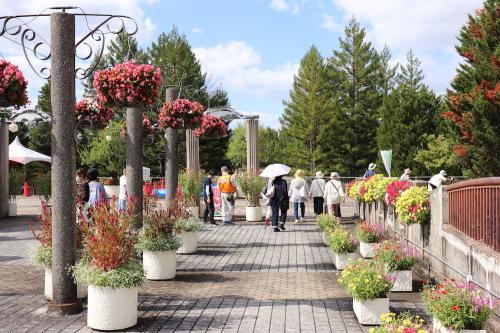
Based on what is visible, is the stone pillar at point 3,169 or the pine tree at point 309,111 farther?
the pine tree at point 309,111

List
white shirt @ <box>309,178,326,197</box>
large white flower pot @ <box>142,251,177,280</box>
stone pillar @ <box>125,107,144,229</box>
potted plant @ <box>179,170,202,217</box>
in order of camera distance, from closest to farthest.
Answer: large white flower pot @ <box>142,251,177,280</box> → stone pillar @ <box>125,107,144,229</box> → white shirt @ <box>309,178,326,197</box> → potted plant @ <box>179,170,202,217</box>

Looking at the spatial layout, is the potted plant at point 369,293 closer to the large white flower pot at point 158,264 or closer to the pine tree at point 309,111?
the large white flower pot at point 158,264

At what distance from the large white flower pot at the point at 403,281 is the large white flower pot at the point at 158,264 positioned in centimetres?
359

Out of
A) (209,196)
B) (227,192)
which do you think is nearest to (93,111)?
(209,196)

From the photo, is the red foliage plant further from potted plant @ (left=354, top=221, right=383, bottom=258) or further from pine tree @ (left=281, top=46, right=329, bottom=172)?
pine tree @ (left=281, top=46, right=329, bottom=172)

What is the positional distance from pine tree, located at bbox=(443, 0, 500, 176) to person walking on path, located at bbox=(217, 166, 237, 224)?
15.2 m

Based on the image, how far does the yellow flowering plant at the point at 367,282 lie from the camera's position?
705 cm

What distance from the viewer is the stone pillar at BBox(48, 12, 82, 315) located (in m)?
7.71

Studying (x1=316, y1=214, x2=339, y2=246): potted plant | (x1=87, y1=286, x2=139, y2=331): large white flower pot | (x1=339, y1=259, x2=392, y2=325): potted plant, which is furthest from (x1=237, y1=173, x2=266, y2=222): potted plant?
(x1=87, y1=286, x2=139, y2=331): large white flower pot

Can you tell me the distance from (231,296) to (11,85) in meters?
4.27

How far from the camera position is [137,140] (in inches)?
458

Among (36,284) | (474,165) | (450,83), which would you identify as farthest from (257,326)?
(450,83)

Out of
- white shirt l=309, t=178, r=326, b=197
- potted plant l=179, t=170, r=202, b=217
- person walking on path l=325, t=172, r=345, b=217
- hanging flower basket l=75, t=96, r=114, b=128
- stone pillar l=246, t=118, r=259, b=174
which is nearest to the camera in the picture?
hanging flower basket l=75, t=96, r=114, b=128

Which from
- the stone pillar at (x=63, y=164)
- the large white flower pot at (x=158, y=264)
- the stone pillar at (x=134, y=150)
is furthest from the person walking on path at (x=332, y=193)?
the stone pillar at (x=63, y=164)
